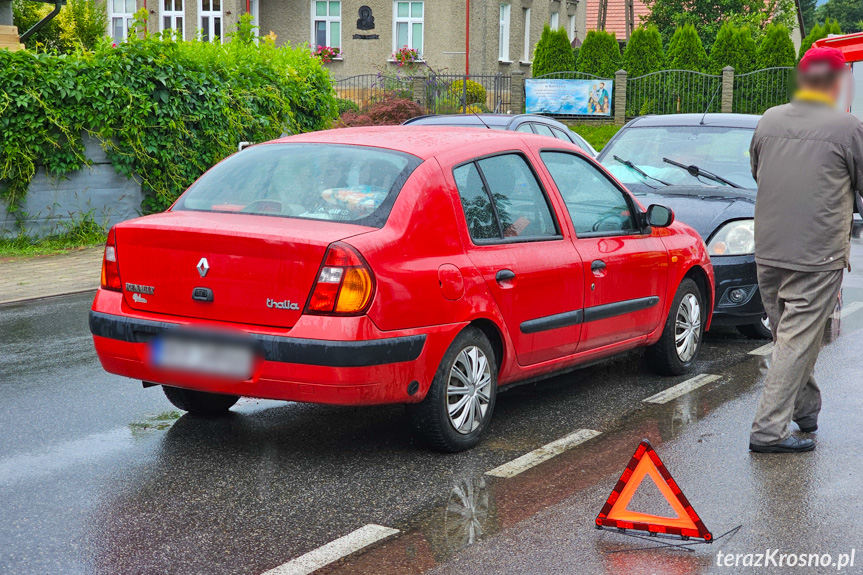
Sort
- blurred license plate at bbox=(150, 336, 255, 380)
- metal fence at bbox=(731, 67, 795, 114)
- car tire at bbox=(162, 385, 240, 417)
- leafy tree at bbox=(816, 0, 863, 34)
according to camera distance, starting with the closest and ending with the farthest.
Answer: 1. blurred license plate at bbox=(150, 336, 255, 380)
2. car tire at bbox=(162, 385, 240, 417)
3. metal fence at bbox=(731, 67, 795, 114)
4. leafy tree at bbox=(816, 0, 863, 34)

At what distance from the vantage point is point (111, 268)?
17.2 ft

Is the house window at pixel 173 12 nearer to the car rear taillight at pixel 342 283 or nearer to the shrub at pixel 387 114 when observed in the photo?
the shrub at pixel 387 114

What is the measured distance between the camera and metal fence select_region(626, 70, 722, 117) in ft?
108

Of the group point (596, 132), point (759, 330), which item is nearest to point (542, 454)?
point (759, 330)

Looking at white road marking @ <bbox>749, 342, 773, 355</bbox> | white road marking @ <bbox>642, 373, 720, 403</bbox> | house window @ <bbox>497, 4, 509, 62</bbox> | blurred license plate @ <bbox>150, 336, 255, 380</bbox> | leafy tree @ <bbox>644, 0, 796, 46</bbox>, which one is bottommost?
white road marking @ <bbox>749, 342, 773, 355</bbox>

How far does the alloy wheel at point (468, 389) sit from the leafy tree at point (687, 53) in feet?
103

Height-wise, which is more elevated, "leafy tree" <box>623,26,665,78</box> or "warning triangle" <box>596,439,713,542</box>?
"leafy tree" <box>623,26,665,78</box>

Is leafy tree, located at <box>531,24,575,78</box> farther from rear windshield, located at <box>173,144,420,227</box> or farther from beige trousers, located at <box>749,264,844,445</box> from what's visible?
beige trousers, located at <box>749,264,844,445</box>

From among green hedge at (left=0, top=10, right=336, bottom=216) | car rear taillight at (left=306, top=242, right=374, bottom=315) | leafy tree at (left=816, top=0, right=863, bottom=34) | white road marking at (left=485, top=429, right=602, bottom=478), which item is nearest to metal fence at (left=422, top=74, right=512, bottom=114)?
green hedge at (left=0, top=10, right=336, bottom=216)

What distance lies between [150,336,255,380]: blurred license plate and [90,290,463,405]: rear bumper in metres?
0.04

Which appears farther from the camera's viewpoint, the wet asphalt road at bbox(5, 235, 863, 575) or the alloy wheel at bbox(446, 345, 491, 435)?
the alloy wheel at bbox(446, 345, 491, 435)

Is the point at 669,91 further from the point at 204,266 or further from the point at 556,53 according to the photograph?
the point at 204,266

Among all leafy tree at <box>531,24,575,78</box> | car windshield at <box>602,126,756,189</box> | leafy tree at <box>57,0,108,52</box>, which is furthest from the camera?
leafy tree at <box>531,24,575,78</box>

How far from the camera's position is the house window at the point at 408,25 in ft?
122
